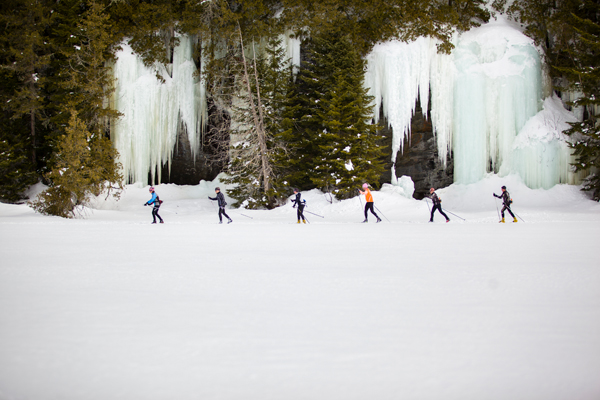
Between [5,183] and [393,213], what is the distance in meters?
21.5

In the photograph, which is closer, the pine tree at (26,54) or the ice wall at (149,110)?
the pine tree at (26,54)

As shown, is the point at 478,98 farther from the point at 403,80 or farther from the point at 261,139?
the point at 261,139

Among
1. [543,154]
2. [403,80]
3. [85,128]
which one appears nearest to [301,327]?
[85,128]

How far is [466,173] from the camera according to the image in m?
20.4

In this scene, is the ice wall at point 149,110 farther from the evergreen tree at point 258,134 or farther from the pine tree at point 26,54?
the pine tree at point 26,54

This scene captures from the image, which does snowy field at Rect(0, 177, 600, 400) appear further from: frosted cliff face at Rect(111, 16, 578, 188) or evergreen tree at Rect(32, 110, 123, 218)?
frosted cliff face at Rect(111, 16, 578, 188)

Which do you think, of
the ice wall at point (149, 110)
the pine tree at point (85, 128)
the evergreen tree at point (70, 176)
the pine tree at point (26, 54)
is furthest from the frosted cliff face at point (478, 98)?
the pine tree at point (26, 54)

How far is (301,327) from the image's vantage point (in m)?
2.44

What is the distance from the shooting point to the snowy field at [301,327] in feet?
5.81

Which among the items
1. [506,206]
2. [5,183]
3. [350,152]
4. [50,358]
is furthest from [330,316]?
[5,183]

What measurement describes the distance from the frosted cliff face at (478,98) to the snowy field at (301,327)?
16.6 meters

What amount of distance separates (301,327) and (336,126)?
17.3 metres

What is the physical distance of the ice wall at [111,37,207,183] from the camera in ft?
73.9

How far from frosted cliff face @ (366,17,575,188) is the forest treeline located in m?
0.97
